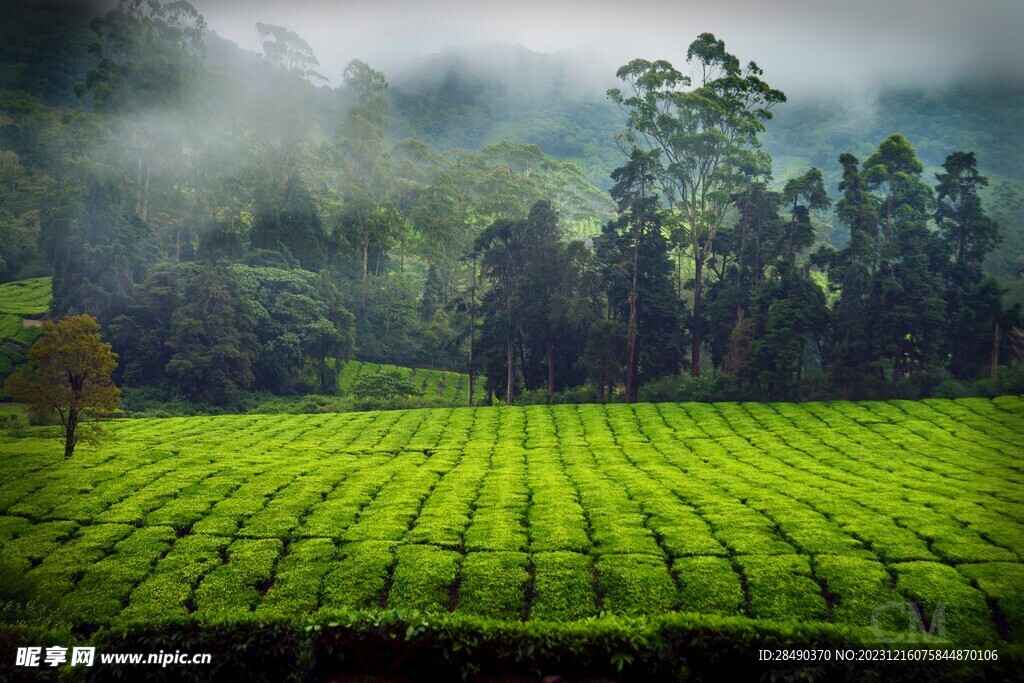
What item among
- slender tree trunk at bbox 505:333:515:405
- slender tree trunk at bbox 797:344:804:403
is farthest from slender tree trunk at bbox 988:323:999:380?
slender tree trunk at bbox 505:333:515:405

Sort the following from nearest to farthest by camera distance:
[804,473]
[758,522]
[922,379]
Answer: [758,522] → [804,473] → [922,379]

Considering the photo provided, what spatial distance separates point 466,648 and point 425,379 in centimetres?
5119

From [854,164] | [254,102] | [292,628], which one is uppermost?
[254,102]

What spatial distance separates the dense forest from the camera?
39.8 meters

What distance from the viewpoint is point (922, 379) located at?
36438 mm

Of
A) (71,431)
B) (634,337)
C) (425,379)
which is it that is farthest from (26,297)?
(634,337)

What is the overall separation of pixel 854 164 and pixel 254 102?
75.9m

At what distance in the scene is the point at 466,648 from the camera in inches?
420

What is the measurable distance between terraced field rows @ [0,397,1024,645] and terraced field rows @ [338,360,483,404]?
29.1 meters

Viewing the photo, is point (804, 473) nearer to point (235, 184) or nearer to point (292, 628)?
point (292, 628)

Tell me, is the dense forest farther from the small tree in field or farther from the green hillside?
the small tree in field

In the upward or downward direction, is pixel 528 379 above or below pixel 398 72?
below

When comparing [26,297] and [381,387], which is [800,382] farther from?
[26,297]

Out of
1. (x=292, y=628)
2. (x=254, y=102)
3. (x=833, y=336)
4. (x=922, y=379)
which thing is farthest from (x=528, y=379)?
(x=254, y=102)
